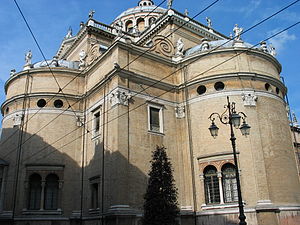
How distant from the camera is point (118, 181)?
716 inches

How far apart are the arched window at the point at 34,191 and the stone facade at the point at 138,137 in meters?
0.06

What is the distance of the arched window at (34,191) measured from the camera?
2169 centimetres

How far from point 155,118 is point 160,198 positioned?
26.3 ft

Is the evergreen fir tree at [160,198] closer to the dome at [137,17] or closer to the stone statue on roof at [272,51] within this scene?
the stone statue on roof at [272,51]

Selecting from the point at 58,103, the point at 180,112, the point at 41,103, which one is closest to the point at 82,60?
the point at 58,103

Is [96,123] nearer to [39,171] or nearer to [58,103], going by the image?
[58,103]

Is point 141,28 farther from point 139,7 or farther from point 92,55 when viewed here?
point 92,55

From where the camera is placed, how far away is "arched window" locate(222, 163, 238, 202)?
64.0 ft

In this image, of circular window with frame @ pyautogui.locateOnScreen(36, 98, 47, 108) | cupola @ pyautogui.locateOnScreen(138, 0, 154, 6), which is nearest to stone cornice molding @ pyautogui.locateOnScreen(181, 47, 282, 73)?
circular window with frame @ pyautogui.locateOnScreen(36, 98, 47, 108)

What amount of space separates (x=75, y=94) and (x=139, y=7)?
82.8 ft

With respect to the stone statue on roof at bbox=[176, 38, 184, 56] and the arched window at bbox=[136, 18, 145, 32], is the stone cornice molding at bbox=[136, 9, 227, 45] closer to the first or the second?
the stone statue on roof at bbox=[176, 38, 184, 56]

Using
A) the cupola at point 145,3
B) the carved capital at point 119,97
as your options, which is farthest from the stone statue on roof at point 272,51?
the cupola at point 145,3

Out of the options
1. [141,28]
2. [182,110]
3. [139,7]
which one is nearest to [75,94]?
[182,110]

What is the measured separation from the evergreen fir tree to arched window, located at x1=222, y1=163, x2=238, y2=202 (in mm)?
5800
